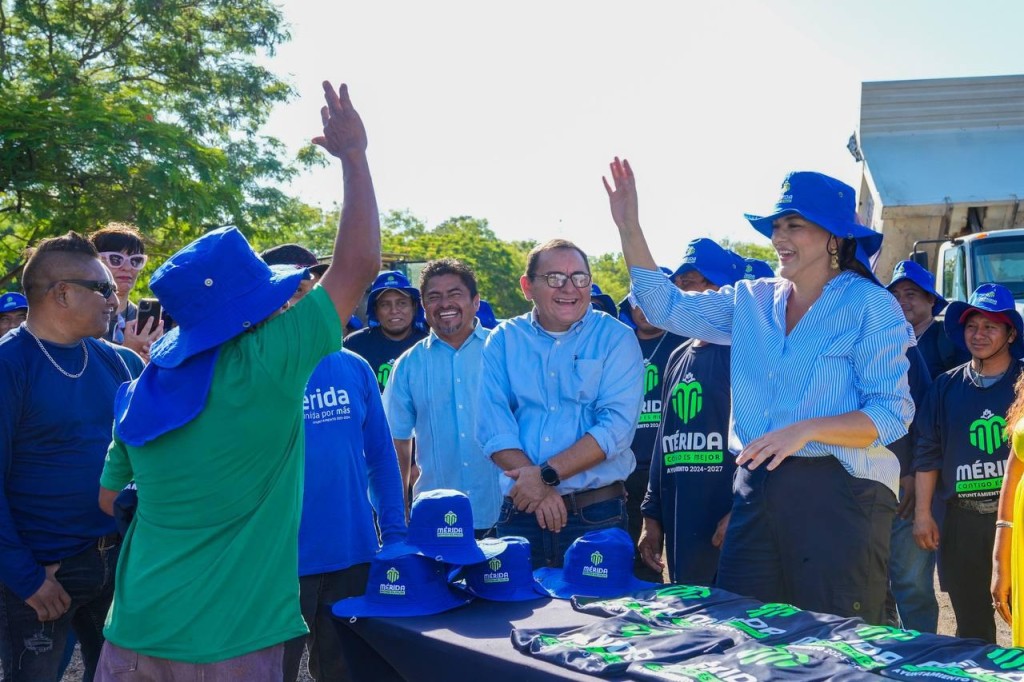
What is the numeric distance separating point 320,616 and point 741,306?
6.51ft

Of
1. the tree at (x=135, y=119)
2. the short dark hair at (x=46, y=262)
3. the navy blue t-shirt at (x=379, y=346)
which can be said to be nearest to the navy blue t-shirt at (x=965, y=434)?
the navy blue t-shirt at (x=379, y=346)

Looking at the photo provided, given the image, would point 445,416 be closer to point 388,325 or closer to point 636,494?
point 636,494

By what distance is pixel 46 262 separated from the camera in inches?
147

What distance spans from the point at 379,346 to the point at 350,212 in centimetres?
431

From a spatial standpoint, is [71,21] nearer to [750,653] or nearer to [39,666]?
[39,666]

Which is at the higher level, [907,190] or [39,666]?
[907,190]

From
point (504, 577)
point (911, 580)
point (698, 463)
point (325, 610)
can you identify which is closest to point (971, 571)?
point (911, 580)

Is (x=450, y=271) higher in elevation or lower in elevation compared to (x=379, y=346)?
higher

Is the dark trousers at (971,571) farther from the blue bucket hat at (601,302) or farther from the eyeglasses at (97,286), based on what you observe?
the eyeglasses at (97,286)

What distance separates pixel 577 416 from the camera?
13.6 ft

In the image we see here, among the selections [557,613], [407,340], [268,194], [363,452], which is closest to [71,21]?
[268,194]

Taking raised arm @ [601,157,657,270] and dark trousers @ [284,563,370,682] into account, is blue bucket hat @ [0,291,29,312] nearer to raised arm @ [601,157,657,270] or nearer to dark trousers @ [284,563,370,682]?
dark trousers @ [284,563,370,682]

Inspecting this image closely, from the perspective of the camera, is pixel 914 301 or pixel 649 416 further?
pixel 914 301

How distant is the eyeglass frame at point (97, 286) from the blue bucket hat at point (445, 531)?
1.46 metres
